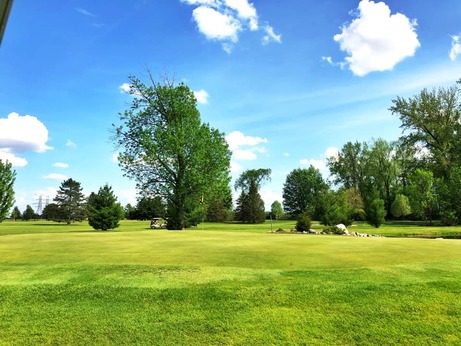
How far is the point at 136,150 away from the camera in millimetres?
39938

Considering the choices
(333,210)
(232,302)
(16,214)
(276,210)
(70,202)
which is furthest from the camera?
(16,214)

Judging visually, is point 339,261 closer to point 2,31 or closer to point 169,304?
point 169,304

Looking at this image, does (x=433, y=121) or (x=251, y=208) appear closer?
(x=433, y=121)

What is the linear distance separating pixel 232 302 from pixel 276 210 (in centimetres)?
11669

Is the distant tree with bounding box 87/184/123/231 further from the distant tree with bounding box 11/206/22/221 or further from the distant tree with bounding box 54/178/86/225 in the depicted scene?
the distant tree with bounding box 11/206/22/221

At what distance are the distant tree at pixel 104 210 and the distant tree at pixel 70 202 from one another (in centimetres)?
5322

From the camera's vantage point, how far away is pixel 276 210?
122 m

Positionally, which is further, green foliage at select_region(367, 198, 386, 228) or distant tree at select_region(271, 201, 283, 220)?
distant tree at select_region(271, 201, 283, 220)

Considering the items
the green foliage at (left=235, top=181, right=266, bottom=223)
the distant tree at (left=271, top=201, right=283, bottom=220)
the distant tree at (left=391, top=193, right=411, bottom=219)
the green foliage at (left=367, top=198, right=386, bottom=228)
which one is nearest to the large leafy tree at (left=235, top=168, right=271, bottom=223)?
the green foliage at (left=235, top=181, right=266, bottom=223)

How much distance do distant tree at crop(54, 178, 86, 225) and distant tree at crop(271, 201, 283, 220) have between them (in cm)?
5959

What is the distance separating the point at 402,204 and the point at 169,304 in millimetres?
70147

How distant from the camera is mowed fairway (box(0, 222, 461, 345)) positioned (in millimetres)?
5961

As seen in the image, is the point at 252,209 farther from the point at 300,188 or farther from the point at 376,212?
the point at 376,212

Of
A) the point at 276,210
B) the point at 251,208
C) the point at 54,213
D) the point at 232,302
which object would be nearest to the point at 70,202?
the point at 54,213
